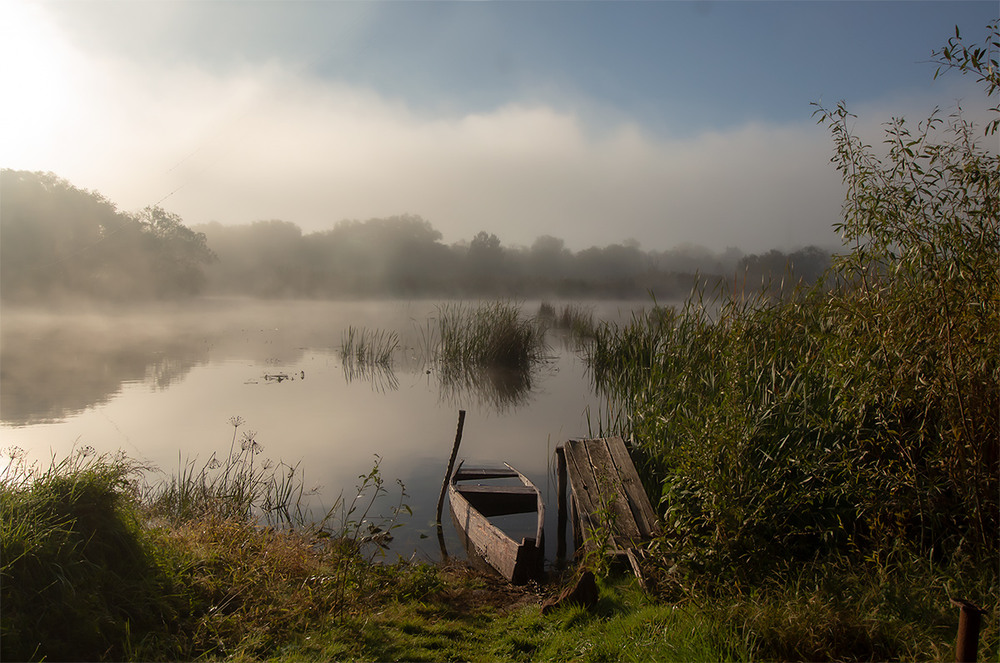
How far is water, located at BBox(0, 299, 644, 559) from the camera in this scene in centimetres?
1034

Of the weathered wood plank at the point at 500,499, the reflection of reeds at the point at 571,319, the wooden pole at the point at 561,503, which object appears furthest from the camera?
the reflection of reeds at the point at 571,319

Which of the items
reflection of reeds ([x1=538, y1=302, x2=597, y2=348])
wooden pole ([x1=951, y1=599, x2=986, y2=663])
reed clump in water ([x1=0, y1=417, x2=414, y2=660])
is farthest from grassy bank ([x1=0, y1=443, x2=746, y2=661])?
reflection of reeds ([x1=538, y1=302, x2=597, y2=348])

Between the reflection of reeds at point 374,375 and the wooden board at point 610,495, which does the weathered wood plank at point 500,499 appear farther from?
the reflection of reeds at point 374,375

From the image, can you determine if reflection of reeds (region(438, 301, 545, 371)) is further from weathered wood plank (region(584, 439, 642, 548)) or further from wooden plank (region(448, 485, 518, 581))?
weathered wood plank (region(584, 439, 642, 548))

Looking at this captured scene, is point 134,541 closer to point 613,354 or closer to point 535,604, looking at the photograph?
point 535,604

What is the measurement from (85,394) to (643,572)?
17.2 m

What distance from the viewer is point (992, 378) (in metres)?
3.62

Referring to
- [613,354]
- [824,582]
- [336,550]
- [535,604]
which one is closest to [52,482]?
[336,550]

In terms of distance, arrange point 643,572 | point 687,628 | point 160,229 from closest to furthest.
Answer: point 687,628 → point 643,572 → point 160,229

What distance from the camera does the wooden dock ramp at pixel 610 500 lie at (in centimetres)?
530

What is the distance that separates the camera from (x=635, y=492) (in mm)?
5820

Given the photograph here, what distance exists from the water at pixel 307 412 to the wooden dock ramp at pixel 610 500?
5.36ft

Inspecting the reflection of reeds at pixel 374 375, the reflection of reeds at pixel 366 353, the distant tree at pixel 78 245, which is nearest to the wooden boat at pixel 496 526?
the reflection of reeds at pixel 374 375

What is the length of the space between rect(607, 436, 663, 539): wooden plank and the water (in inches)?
77.0
